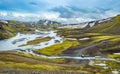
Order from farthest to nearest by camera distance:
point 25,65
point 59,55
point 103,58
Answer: point 59,55 → point 103,58 → point 25,65

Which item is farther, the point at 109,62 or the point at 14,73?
the point at 109,62

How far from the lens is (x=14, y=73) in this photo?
317 ft

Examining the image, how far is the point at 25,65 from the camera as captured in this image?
137 metres

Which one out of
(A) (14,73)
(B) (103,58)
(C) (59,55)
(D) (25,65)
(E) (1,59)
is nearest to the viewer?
(A) (14,73)

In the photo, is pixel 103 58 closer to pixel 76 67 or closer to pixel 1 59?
pixel 76 67

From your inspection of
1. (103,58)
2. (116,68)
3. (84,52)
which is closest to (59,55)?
(84,52)

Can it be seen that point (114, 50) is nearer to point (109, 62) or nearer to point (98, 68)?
point (109, 62)

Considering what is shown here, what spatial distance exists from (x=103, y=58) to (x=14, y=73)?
92567 millimetres

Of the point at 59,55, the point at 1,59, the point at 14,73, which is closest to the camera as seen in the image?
the point at 14,73

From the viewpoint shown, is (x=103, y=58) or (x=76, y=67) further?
(x=103, y=58)

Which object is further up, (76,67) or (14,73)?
(14,73)

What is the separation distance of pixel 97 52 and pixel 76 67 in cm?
5460

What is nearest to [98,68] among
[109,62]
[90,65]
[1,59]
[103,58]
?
[90,65]

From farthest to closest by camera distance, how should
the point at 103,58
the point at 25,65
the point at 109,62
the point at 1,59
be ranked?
1. the point at 103,58
2. the point at 109,62
3. the point at 1,59
4. the point at 25,65
